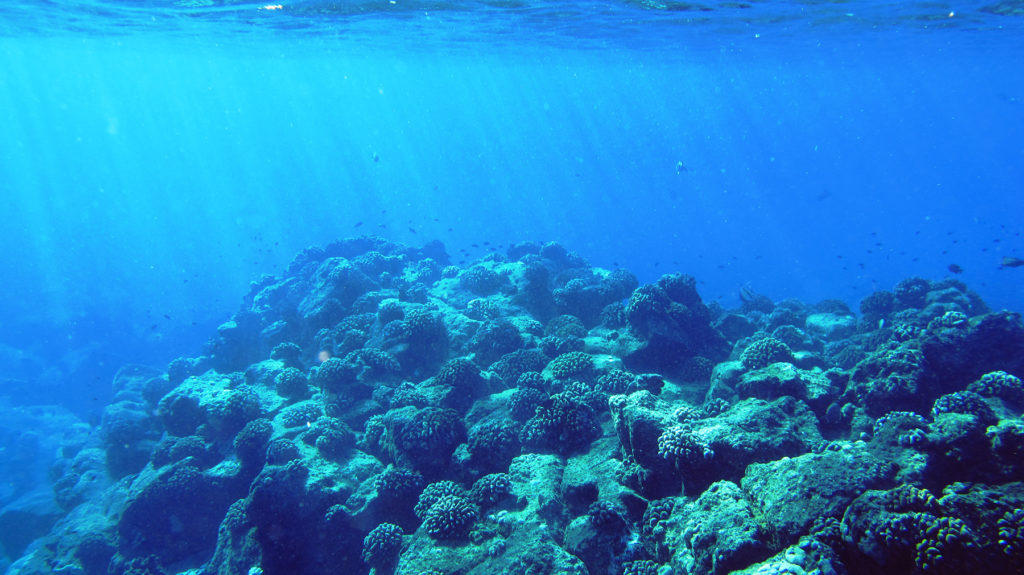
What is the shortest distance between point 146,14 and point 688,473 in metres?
32.1

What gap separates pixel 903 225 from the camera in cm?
11375

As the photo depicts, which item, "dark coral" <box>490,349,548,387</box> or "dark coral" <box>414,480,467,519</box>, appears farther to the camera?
"dark coral" <box>490,349,548,387</box>

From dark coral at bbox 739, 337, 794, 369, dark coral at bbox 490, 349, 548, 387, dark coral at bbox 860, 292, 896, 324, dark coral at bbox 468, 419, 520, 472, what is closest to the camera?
dark coral at bbox 468, 419, 520, 472

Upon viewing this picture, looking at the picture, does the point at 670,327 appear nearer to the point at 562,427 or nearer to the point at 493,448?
the point at 562,427

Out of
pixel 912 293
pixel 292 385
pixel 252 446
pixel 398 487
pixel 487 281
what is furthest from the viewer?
pixel 487 281

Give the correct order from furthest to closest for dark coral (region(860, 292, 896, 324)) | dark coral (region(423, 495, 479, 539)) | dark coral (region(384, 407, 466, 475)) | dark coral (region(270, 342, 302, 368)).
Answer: dark coral (region(860, 292, 896, 324))
dark coral (region(270, 342, 302, 368))
dark coral (region(384, 407, 466, 475))
dark coral (region(423, 495, 479, 539))

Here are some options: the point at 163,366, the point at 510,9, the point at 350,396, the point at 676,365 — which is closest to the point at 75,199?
the point at 163,366

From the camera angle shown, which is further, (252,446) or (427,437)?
(252,446)

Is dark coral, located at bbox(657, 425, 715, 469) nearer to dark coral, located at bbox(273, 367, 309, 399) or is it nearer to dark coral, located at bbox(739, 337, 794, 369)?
dark coral, located at bbox(739, 337, 794, 369)

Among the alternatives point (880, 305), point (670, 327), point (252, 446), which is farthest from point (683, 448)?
point (880, 305)

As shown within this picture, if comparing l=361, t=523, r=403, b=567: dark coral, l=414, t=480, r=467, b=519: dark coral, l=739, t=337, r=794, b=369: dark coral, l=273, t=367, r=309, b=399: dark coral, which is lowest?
l=273, t=367, r=309, b=399: dark coral

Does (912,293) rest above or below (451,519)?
below

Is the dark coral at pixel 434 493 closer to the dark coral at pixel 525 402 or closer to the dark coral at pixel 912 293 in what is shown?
the dark coral at pixel 525 402

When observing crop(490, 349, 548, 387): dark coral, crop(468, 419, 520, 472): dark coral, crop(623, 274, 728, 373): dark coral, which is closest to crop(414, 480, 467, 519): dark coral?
crop(468, 419, 520, 472): dark coral
